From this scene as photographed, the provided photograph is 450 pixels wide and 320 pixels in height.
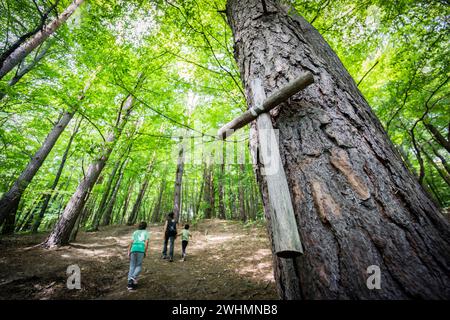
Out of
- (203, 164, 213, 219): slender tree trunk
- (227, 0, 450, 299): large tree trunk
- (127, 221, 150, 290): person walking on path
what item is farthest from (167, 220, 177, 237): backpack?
(203, 164, 213, 219): slender tree trunk

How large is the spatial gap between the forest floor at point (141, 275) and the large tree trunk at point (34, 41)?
6.08 meters

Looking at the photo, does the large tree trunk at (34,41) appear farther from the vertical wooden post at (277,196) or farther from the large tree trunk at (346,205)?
the large tree trunk at (346,205)

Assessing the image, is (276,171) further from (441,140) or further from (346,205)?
(441,140)

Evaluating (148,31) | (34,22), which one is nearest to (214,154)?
(148,31)

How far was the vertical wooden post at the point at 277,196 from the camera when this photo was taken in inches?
39.9

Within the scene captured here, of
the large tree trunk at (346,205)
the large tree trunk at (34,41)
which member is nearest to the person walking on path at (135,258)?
the large tree trunk at (346,205)

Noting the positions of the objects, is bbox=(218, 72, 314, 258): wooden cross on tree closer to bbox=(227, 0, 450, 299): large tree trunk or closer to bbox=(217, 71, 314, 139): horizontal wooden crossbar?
bbox=(217, 71, 314, 139): horizontal wooden crossbar

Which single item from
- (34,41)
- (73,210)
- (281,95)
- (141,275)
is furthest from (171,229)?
(34,41)

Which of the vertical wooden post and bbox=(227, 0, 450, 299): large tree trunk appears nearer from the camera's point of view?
bbox=(227, 0, 450, 299): large tree trunk

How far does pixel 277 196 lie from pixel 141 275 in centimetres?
653

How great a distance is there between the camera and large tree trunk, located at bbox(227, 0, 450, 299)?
2.83 ft

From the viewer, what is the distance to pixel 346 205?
1069mm

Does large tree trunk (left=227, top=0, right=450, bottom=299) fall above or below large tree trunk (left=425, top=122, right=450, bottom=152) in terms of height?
below

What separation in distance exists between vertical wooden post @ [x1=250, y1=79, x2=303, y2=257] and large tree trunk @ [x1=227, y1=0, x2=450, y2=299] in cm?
10
